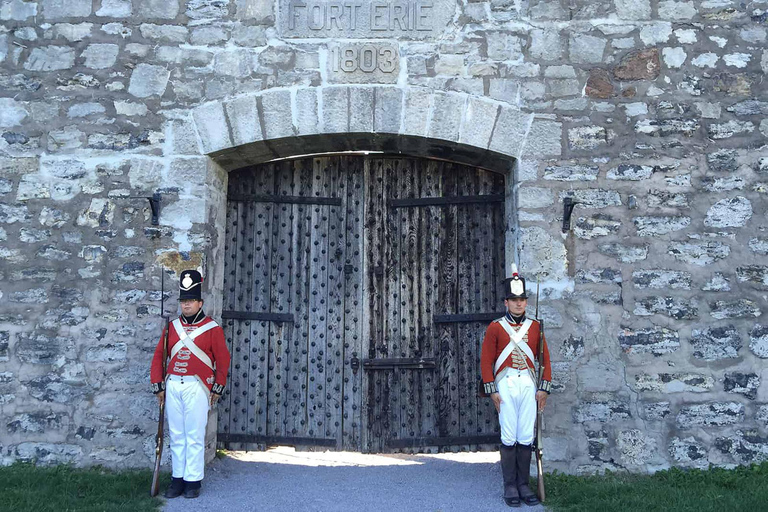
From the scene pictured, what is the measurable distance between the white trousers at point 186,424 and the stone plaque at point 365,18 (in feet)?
8.64

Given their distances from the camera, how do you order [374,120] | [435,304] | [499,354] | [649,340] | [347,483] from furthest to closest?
[435,304], [374,120], [649,340], [347,483], [499,354]

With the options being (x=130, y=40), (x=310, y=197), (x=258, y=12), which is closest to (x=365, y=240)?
(x=310, y=197)

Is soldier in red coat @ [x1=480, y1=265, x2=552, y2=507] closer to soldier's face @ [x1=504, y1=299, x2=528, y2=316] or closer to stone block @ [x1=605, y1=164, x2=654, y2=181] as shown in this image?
soldier's face @ [x1=504, y1=299, x2=528, y2=316]

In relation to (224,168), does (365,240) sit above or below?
below

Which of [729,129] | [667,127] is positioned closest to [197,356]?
[667,127]

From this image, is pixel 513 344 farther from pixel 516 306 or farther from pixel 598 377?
pixel 598 377

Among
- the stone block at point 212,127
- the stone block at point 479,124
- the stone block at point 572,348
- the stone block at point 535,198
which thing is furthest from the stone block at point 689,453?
the stone block at point 212,127

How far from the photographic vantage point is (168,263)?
4559mm

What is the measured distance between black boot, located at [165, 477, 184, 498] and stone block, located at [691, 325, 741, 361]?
356cm

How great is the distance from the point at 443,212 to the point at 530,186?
0.78 m

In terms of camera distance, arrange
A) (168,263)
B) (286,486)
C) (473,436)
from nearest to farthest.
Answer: (286,486), (168,263), (473,436)

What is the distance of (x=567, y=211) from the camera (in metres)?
4.48

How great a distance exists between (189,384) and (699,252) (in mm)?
3609

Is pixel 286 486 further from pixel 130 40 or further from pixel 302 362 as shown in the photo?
pixel 130 40
